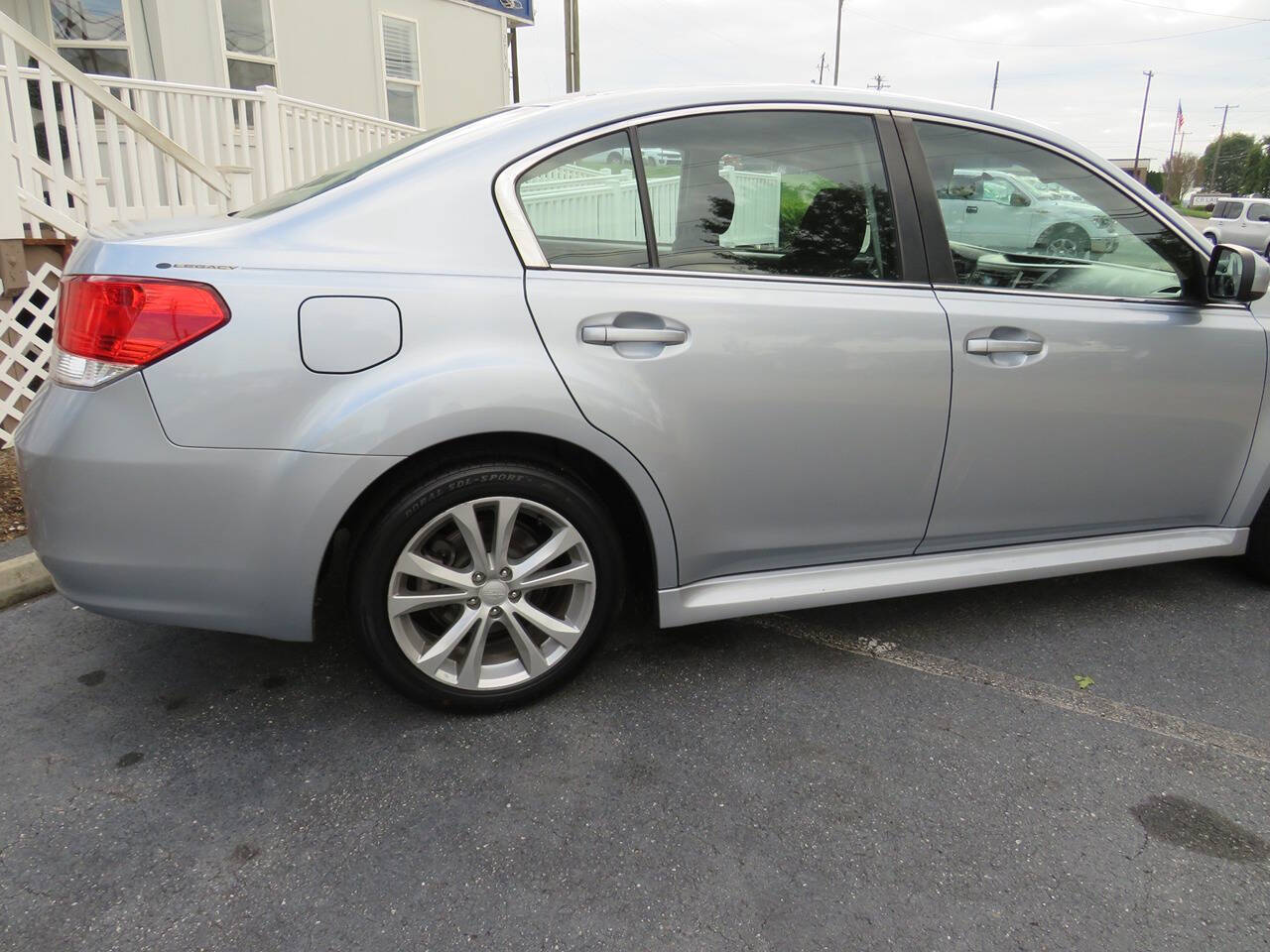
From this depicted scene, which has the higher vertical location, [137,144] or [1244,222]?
[137,144]

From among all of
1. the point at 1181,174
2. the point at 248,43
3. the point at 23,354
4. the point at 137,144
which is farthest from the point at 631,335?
the point at 1181,174

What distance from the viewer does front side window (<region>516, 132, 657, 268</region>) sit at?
94.7 inches

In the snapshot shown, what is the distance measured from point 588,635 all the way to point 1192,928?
1.54 meters

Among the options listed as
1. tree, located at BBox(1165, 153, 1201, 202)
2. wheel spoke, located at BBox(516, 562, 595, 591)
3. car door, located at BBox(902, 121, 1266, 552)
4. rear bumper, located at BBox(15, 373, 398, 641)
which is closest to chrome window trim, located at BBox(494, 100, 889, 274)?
car door, located at BBox(902, 121, 1266, 552)

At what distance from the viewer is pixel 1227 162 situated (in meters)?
89.9

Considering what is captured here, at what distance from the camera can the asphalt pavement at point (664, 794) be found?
1.87 m

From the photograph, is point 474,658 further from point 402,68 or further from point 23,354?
point 402,68

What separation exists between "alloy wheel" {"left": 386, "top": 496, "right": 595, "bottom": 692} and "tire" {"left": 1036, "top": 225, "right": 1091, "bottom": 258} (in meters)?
1.83

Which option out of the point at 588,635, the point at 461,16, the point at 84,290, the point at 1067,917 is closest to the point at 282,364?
the point at 84,290

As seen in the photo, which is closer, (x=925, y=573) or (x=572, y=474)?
(x=572, y=474)

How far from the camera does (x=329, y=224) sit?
226 cm

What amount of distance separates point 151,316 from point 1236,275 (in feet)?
10.4

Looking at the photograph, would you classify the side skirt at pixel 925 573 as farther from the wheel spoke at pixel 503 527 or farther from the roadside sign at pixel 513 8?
the roadside sign at pixel 513 8

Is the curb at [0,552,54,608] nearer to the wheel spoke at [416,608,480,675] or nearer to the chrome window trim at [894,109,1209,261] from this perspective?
the wheel spoke at [416,608,480,675]
